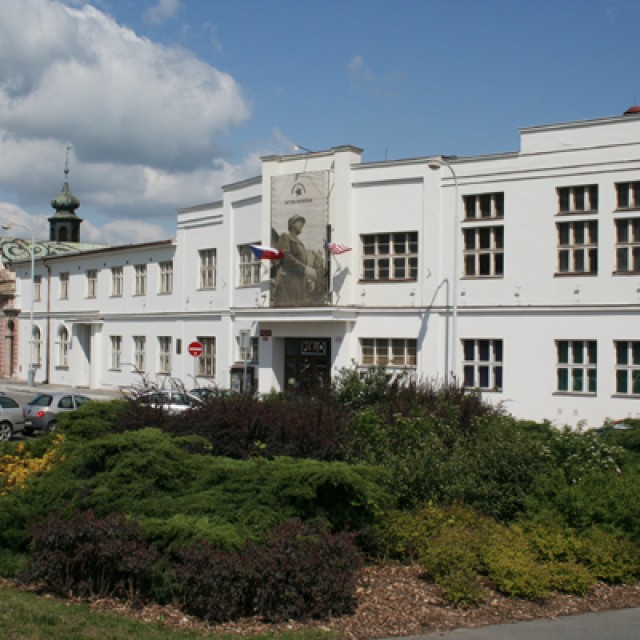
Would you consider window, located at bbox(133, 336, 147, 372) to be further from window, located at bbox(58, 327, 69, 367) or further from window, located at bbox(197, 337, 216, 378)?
window, located at bbox(58, 327, 69, 367)

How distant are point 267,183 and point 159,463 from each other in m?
25.6

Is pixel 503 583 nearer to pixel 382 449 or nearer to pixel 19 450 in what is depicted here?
pixel 382 449

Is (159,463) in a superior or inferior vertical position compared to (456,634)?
superior

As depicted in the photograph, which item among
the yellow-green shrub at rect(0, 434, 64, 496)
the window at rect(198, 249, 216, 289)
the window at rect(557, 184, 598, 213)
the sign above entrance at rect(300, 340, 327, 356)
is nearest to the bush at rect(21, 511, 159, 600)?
the yellow-green shrub at rect(0, 434, 64, 496)

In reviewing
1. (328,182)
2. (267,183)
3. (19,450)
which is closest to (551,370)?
(328,182)

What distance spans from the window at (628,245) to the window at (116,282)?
2736cm

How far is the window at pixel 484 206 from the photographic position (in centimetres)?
2988

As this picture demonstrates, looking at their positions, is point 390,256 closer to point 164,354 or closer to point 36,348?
point 164,354

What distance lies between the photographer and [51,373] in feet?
169

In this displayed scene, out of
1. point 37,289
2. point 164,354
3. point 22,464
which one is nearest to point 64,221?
point 37,289

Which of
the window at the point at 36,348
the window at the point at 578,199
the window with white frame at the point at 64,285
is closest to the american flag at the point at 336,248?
the window at the point at 578,199

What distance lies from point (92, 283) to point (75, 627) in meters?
43.0

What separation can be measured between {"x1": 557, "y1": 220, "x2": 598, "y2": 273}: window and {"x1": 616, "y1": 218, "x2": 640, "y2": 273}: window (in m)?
0.72

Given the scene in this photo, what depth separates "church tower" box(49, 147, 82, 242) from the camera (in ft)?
231
